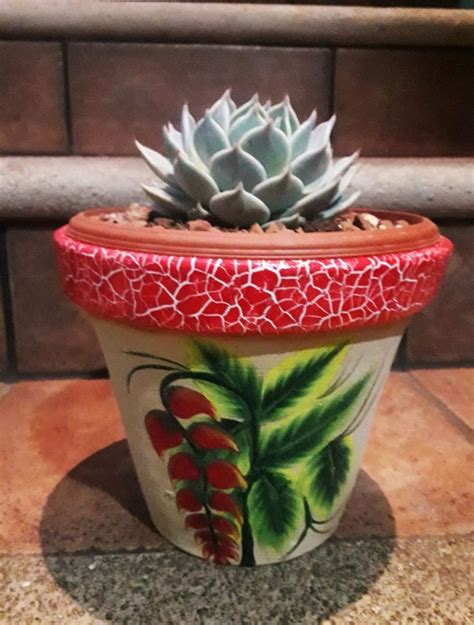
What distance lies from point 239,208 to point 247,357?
0.38 ft

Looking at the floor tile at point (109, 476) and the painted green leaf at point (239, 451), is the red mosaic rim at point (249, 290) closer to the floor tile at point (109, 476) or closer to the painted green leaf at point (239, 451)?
the painted green leaf at point (239, 451)

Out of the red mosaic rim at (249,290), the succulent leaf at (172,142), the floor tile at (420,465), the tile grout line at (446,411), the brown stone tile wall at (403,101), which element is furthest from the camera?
the brown stone tile wall at (403,101)

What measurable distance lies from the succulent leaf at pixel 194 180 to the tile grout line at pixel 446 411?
1.67ft

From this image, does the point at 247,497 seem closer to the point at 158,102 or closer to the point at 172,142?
the point at 172,142

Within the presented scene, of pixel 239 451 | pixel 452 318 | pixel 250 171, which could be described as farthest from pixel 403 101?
pixel 239 451

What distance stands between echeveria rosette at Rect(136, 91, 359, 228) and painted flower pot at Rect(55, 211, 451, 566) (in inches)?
2.6

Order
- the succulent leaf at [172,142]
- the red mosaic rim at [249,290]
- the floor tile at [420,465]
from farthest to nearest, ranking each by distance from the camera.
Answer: the floor tile at [420,465] → the succulent leaf at [172,142] → the red mosaic rim at [249,290]

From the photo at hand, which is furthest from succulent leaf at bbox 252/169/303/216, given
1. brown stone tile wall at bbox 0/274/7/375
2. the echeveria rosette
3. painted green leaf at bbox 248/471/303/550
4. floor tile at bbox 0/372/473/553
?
brown stone tile wall at bbox 0/274/7/375

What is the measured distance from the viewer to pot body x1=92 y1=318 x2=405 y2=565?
1.55 ft

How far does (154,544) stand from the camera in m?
0.58

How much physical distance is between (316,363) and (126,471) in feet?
1.11

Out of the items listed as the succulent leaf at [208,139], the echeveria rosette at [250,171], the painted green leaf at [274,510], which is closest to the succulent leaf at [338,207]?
the echeveria rosette at [250,171]

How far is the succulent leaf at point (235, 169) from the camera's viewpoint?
472 millimetres

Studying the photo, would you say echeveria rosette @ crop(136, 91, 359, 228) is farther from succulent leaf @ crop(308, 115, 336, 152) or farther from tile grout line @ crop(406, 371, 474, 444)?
tile grout line @ crop(406, 371, 474, 444)
